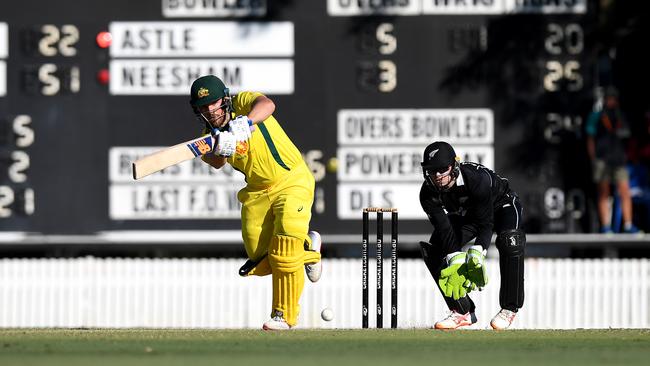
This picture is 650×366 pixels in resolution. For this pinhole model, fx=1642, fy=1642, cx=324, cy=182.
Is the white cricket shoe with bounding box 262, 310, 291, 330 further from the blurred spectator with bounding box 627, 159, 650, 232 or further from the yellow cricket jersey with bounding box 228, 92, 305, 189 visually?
the blurred spectator with bounding box 627, 159, 650, 232

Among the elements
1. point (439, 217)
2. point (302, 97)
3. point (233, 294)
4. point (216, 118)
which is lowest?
point (233, 294)

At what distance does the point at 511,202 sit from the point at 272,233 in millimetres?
1591

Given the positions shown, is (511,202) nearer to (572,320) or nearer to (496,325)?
(496,325)

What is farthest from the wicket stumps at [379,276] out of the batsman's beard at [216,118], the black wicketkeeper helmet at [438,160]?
the batsman's beard at [216,118]

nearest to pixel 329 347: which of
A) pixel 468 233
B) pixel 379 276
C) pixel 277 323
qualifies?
pixel 277 323

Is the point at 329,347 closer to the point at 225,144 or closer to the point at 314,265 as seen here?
the point at 225,144

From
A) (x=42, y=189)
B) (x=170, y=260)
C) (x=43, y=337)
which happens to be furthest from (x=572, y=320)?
(x=43, y=337)

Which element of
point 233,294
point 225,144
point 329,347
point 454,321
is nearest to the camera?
point 329,347

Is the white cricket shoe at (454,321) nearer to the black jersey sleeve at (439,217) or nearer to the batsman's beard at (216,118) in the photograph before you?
the black jersey sleeve at (439,217)

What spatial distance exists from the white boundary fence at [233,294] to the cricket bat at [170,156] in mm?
4684

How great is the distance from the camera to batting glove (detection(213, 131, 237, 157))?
989cm

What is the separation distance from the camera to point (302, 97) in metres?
14.4

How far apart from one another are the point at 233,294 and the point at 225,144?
4926 mm

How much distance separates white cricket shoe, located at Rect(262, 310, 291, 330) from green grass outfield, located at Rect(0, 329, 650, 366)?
0.69 metres
